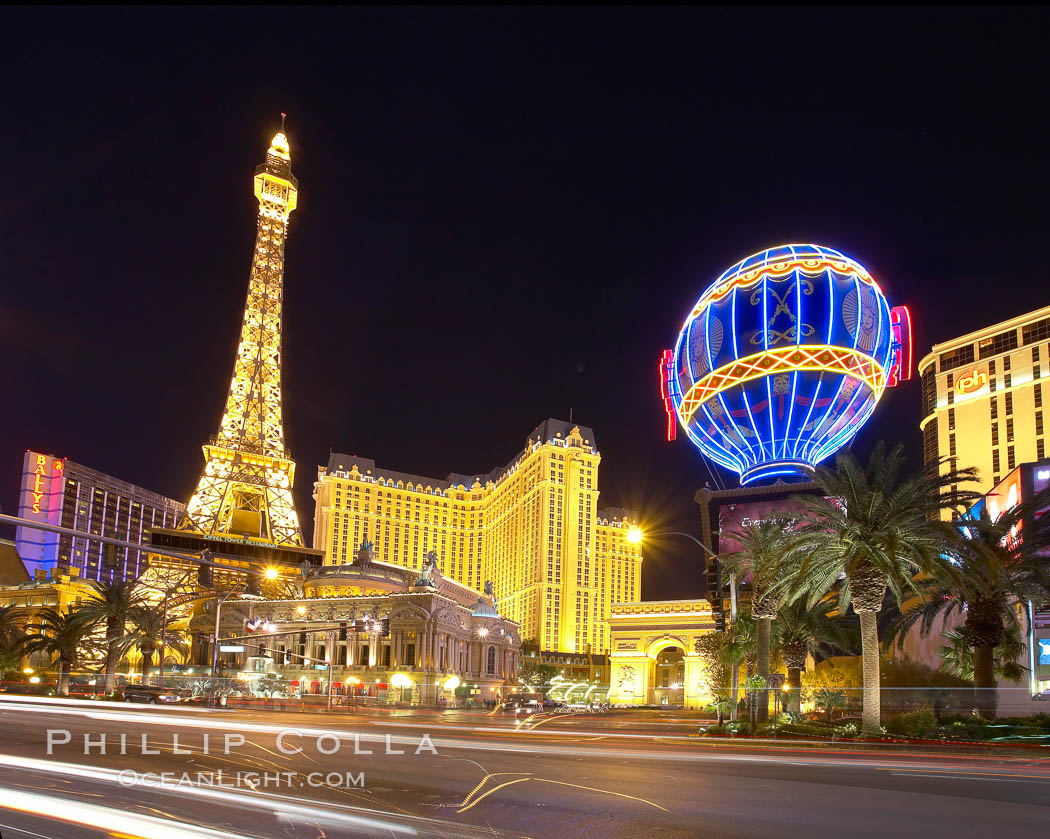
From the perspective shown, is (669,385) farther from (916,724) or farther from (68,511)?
(68,511)

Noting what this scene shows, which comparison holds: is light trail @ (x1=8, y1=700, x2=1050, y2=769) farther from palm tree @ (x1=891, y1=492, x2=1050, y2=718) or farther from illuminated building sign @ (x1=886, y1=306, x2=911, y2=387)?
illuminated building sign @ (x1=886, y1=306, x2=911, y2=387)

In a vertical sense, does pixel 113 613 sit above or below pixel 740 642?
below

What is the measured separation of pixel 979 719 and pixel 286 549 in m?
94.0

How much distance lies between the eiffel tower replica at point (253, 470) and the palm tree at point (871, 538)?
85.0m

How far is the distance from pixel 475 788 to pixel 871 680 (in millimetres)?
18730

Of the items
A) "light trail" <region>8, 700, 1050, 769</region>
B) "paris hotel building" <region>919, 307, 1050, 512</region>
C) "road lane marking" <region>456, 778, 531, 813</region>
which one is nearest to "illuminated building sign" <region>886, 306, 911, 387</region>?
"light trail" <region>8, 700, 1050, 769</region>

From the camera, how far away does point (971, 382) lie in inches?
4781

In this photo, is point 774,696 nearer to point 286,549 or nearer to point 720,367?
point 720,367

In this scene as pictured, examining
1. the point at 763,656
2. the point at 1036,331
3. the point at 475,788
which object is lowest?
the point at 475,788

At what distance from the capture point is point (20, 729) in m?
25.8

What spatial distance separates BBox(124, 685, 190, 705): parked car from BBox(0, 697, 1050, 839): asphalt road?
20.9 m

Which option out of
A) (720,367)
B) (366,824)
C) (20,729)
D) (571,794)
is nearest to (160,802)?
(366,824)

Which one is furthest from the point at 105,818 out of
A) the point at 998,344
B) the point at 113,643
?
the point at 998,344

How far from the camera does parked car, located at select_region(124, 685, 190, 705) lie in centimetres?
4525
